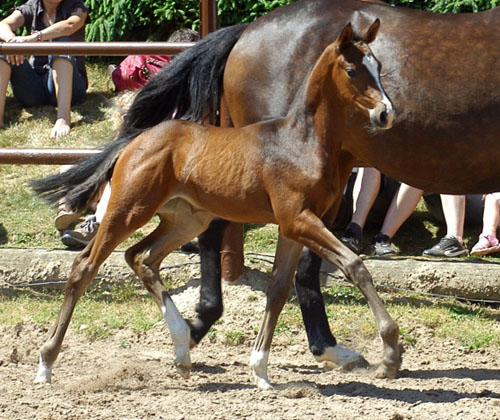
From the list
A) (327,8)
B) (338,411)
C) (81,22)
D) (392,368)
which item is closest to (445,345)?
(392,368)

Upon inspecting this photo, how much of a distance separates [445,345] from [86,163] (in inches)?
88.3

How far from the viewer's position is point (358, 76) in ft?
13.7

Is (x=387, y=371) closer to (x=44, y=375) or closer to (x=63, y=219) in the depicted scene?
(x=44, y=375)

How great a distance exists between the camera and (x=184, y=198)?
4664mm

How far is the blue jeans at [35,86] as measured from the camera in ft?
26.3

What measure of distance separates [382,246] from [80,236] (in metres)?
2.04

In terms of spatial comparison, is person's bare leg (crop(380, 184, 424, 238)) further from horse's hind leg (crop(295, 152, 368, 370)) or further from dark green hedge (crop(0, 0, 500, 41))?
dark green hedge (crop(0, 0, 500, 41))

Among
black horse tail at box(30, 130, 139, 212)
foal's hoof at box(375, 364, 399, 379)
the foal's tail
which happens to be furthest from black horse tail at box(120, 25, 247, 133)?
foal's hoof at box(375, 364, 399, 379)

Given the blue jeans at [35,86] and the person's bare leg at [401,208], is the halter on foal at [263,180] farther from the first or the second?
the blue jeans at [35,86]

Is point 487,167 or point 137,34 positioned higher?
point 487,167

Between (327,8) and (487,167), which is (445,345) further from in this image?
(327,8)

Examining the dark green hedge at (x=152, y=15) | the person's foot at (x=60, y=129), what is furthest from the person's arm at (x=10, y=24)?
the dark green hedge at (x=152, y=15)

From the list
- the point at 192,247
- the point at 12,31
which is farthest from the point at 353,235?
the point at 12,31

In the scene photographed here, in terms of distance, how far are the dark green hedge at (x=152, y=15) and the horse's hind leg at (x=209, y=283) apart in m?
3.31
